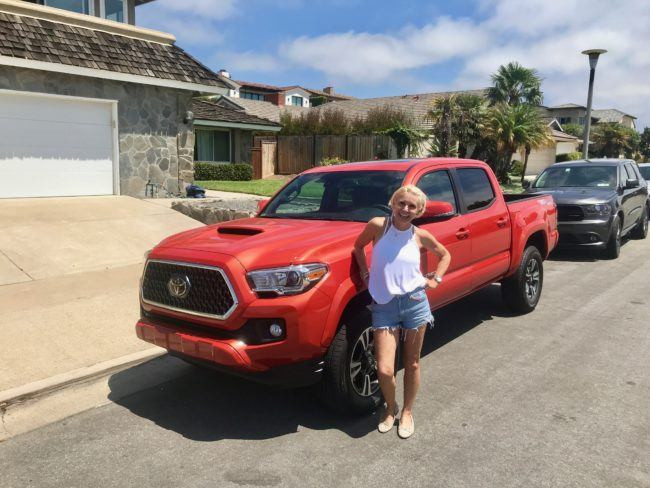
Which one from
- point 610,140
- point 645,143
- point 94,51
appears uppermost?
point 645,143

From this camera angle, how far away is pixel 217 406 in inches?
164

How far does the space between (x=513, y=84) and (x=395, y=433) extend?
46.5 metres

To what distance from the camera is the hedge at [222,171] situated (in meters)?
22.6

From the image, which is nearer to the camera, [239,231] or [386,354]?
[386,354]

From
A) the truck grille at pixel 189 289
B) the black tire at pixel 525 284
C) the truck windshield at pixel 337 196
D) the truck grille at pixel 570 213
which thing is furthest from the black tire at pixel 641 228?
the truck grille at pixel 189 289

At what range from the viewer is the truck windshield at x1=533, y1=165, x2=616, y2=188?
35.5 ft

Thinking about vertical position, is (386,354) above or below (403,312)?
below

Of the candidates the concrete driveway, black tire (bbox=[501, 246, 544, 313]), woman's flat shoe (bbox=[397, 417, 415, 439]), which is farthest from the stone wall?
woman's flat shoe (bbox=[397, 417, 415, 439])

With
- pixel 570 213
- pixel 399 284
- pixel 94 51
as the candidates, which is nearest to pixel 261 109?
pixel 94 51

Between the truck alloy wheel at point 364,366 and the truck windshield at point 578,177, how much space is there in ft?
27.5

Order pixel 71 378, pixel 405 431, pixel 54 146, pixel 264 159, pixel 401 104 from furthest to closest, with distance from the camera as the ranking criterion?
pixel 401 104 < pixel 264 159 < pixel 54 146 < pixel 71 378 < pixel 405 431

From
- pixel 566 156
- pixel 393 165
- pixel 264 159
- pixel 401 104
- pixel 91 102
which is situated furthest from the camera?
pixel 566 156

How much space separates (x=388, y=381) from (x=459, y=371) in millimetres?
1425

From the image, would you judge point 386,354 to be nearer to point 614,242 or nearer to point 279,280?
point 279,280
